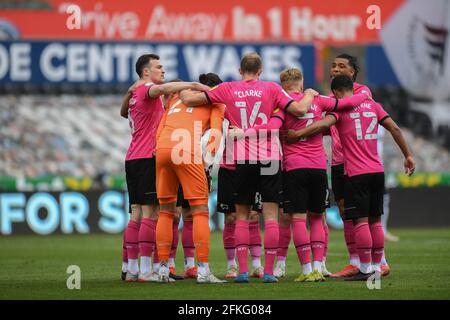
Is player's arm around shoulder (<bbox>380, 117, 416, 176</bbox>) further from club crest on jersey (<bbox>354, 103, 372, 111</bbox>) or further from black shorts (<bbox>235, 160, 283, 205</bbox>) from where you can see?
black shorts (<bbox>235, 160, 283, 205</bbox>)

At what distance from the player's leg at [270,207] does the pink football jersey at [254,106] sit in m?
0.17

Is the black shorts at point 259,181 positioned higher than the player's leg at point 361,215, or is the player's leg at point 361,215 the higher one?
the black shorts at point 259,181

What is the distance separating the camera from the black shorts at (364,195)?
11539 millimetres

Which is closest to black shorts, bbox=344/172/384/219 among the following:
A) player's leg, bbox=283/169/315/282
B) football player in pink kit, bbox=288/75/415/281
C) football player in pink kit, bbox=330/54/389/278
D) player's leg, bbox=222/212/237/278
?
football player in pink kit, bbox=288/75/415/281

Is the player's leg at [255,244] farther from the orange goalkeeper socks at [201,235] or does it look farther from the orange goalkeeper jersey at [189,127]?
the orange goalkeeper jersey at [189,127]

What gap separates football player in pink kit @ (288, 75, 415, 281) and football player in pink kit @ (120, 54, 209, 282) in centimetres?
205

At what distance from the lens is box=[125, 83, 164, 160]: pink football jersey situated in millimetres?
11758

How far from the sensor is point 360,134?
11641 mm

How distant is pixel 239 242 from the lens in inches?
444

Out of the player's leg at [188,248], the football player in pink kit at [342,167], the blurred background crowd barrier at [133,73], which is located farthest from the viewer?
the blurred background crowd barrier at [133,73]

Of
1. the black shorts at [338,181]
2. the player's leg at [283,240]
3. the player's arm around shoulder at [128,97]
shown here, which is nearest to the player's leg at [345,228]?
the black shorts at [338,181]

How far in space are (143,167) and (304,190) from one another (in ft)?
6.20

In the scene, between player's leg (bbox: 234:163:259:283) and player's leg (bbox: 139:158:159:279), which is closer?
player's leg (bbox: 234:163:259:283)
